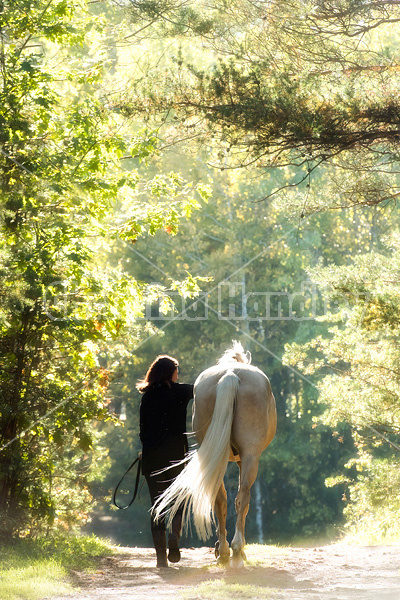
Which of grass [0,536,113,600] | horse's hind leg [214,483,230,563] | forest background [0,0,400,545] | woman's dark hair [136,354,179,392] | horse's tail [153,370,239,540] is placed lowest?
grass [0,536,113,600]

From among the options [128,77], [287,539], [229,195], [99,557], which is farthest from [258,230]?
[99,557]

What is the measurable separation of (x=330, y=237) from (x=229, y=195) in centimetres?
464

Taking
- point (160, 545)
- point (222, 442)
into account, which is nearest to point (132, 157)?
point (222, 442)

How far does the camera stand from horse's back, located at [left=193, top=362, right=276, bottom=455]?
5492mm

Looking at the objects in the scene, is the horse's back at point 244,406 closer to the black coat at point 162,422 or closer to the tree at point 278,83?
the black coat at point 162,422

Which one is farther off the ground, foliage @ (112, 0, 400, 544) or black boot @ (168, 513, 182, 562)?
foliage @ (112, 0, 400, 544)

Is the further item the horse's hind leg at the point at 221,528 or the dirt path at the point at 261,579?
the horse's hind leg at the point at 221,528

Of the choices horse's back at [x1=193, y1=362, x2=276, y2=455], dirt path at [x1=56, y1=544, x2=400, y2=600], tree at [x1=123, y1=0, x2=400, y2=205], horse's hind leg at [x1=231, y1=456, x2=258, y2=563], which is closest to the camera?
dirt path at [x1=56, y1=544, x2=400, y2=600]

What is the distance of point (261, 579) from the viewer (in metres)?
4.77

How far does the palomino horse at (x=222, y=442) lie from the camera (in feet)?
16.9

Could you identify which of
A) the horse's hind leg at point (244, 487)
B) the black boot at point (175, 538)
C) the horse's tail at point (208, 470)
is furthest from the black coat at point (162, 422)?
the horse's hind leg at point (244, 487)

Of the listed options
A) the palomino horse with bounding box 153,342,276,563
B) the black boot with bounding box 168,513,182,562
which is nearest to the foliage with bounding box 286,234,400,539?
the palomino horse with bounding box 153,342,276,563

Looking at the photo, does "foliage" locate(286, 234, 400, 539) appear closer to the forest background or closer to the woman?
the forest background

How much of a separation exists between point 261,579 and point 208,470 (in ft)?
2.89
